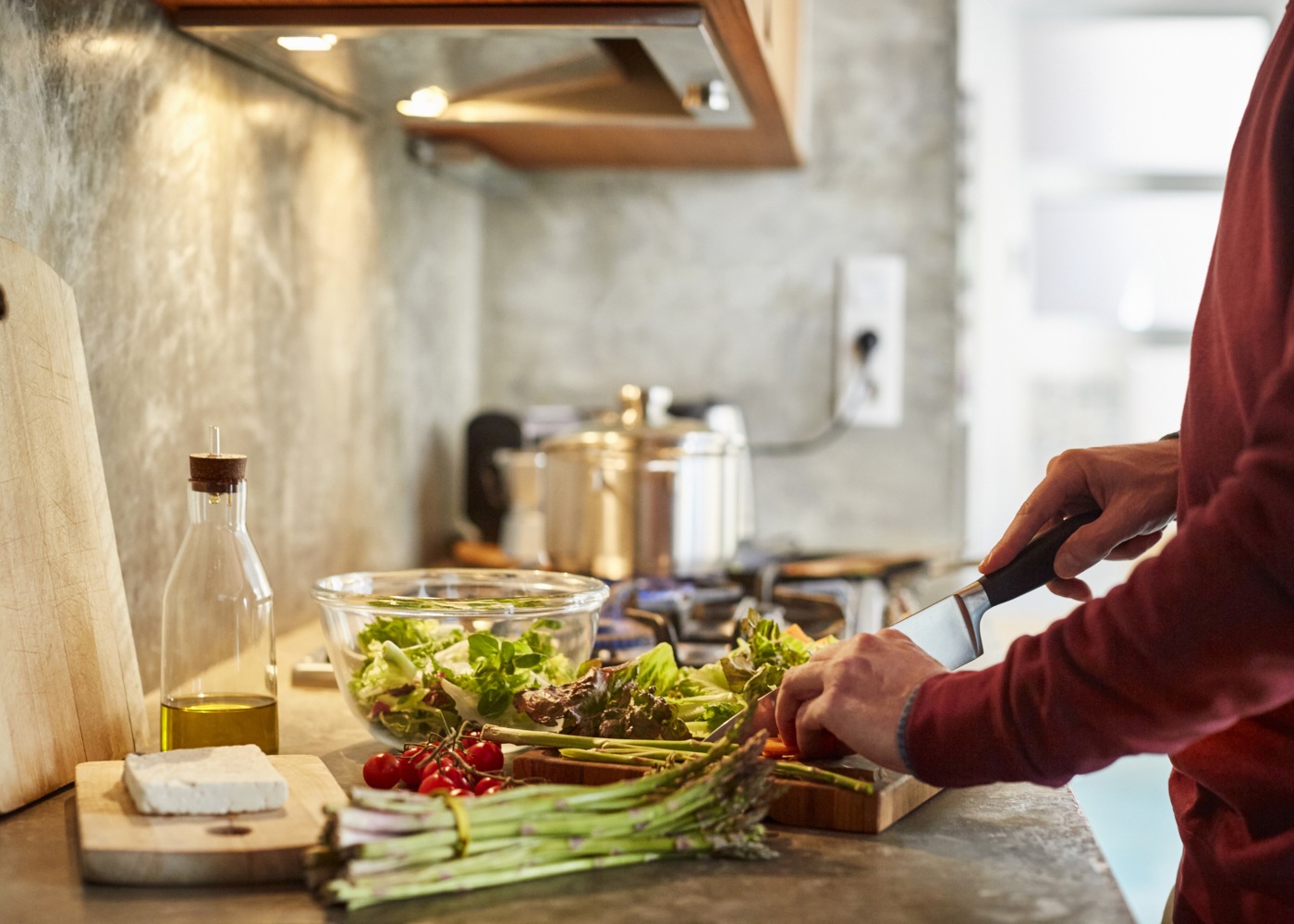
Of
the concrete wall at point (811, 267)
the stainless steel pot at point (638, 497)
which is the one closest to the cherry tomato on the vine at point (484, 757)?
the stainless steel pot at point (638, 497)

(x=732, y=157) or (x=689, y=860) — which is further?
(x=732, y=157)

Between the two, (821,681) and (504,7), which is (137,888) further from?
(504,7)

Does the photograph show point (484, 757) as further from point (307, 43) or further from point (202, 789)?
point (307, 43)

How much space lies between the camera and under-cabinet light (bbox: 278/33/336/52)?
147 centimetres

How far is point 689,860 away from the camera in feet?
3.03

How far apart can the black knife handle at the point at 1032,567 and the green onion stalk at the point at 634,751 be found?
7.3 inches

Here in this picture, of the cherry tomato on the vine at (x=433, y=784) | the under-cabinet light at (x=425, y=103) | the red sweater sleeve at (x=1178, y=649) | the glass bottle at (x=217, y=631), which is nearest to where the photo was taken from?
the red sweater sleeve at (x=1178, y=649)

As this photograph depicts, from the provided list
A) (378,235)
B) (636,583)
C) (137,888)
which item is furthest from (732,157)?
(137,888)

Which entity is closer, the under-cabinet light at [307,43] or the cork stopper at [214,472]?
the cork stopper at [214,472]

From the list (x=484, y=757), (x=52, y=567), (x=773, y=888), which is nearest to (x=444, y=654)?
(x=484, y=757)

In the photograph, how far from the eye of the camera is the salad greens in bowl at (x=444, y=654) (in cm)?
116

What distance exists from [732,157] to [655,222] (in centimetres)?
25

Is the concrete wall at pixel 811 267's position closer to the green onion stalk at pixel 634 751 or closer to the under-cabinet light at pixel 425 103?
the under-cabinet light at pixel 425 103

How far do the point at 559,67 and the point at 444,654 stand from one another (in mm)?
813
